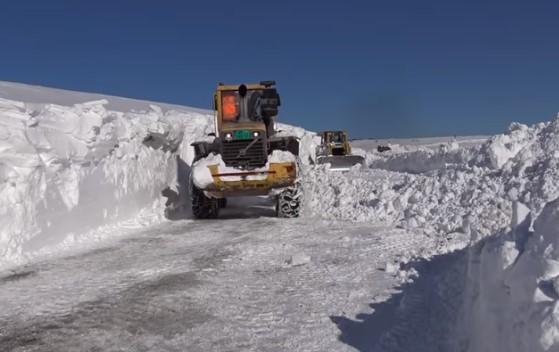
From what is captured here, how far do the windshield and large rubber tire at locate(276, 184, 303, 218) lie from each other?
1757 mm

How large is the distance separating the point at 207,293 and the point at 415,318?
202cm

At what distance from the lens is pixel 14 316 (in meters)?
4.72

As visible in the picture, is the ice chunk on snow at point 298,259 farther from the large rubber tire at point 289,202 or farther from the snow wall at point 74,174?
the large rubber tire at point 289,202

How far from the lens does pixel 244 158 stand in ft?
32.3

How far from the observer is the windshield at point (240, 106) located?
10805 millimetres

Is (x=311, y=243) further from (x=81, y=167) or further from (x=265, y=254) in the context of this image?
(x=81, y=167)

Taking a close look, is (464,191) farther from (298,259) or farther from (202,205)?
(202,205)

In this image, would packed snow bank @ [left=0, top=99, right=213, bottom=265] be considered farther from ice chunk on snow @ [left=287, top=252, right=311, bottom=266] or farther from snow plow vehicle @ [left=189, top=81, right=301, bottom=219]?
ice chunk on snow @ [left=287, top=252, right=311, bottom=266]

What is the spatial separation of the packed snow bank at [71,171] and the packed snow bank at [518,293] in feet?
18.1

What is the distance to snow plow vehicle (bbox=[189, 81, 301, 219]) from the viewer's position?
379 inches

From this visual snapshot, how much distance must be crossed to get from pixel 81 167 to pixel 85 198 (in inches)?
19.3

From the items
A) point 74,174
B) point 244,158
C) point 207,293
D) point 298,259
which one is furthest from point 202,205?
point 207,293

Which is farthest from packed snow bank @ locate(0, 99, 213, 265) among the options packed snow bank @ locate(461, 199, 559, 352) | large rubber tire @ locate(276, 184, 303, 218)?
packed snow bank @ locate(461, 199, 559, 352)

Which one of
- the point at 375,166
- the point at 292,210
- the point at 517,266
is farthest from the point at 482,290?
the point at 375,166
